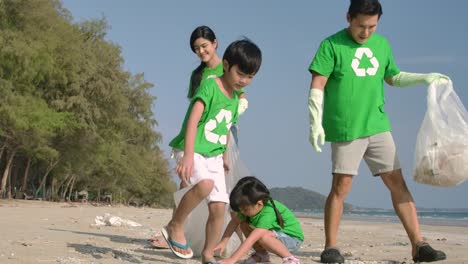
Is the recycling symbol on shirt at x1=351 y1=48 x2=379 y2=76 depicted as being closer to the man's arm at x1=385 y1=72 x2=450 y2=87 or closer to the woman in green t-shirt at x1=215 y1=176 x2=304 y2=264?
the man's arm at x1=385 y1=72 x2=450 y2=87

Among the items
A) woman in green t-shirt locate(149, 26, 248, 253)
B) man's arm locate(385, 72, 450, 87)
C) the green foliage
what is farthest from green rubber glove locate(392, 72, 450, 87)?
the green foliage

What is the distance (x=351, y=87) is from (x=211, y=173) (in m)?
1.38

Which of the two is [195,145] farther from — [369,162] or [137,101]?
[137,101]

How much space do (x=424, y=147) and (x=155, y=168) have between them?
4662cm

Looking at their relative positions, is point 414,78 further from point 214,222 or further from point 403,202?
point 214,222

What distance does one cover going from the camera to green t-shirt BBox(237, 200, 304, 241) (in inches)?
184

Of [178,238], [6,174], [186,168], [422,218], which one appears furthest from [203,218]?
[6,174]

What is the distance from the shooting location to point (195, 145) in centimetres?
446

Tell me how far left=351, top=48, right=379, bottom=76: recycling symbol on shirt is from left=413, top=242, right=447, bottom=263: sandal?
1362mm

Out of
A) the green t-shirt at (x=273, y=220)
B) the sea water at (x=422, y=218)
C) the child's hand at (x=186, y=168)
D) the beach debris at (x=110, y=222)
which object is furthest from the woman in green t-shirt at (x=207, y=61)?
the sea water at (x=422, y=218)

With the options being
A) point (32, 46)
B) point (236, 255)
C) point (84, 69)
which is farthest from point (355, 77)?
point (84, 69)

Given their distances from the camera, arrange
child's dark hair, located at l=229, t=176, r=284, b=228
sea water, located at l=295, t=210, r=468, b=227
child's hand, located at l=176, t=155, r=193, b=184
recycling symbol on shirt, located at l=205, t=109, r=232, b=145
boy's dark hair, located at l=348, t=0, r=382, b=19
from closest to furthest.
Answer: child's hand, located at l=176, t=155, r=193, b=184 → recycling symbol on shirt, located at l=205, t=109, r=232, b=145 → child's dark hair, located at l=229, t=176, r=284, b=228 → boy's dark hair, located at l=348, t=0, r=382, b=19 → sea water, located at l=295, t=210, r=468, b=227

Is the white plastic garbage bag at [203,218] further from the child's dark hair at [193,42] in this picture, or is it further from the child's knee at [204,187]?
the child's knee at [204,187]

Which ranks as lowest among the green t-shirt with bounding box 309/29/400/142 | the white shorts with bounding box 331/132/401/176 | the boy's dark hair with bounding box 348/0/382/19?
the white shorts with bounding box 331/132/401/176
